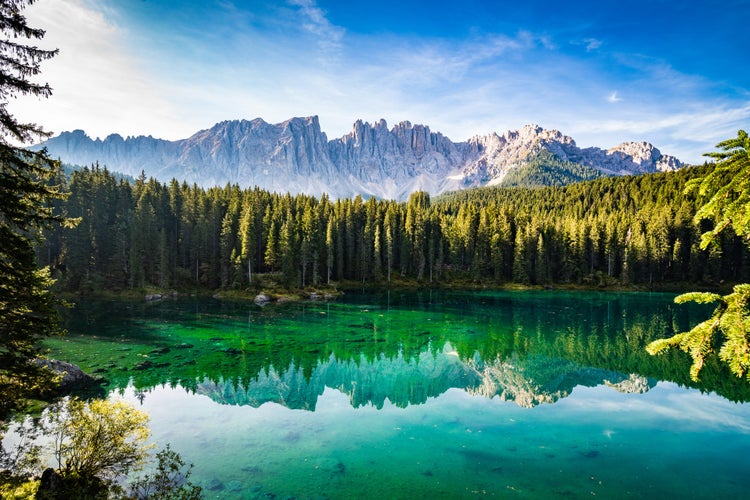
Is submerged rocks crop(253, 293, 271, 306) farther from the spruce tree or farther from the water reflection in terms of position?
the spruce tree

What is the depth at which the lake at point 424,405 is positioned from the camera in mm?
18312

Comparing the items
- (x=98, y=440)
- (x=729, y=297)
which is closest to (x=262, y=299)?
(x=98, y=440)

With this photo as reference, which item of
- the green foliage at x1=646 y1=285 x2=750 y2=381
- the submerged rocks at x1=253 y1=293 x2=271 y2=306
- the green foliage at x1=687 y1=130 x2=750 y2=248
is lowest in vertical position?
the submerged rocks at x1=253 y1=293 x2=271 y2=306

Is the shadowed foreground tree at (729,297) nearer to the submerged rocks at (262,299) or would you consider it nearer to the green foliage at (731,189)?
the green foliage at (731,189)

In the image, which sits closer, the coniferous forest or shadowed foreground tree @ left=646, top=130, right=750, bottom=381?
shadowed foreground tree @ left=646, top=130, right=750, bottom=381

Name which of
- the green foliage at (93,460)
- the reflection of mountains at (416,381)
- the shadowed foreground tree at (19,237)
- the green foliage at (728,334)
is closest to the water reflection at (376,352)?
the reflection of mountains at (416,381)

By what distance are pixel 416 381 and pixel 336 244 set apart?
69683mm

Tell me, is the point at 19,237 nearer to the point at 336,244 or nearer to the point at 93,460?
the point at 93,460

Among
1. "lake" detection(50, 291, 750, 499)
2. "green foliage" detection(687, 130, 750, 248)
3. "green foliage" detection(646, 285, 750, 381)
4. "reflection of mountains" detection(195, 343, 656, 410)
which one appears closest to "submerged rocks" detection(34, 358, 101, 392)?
"lake" detection(50, 291, 750, 499)

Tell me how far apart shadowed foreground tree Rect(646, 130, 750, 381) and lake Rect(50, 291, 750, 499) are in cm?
1488

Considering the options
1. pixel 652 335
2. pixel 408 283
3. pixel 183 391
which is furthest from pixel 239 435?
pixel 408 283

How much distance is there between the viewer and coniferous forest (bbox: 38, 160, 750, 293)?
82.2m

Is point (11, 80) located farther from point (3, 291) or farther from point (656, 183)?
point (656, 183)

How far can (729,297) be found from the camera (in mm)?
5258
